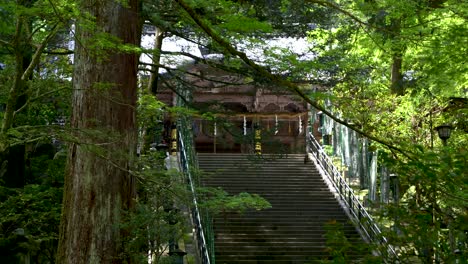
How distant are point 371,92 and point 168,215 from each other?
14085 millimetres

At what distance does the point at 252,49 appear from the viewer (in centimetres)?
1084

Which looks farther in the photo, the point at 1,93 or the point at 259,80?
the point at 259,80

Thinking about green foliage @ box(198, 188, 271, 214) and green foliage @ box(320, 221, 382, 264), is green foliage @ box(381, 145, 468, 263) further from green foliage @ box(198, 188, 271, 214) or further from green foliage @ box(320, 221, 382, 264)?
green foliage @ box(198, 188, 271, 214)

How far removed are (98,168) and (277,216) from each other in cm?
1021

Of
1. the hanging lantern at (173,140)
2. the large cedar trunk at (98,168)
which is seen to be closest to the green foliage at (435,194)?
the large cedar trunk at (98,168)

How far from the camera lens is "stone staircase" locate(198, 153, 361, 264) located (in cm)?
1453

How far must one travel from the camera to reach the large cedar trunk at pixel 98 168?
667 centimetres

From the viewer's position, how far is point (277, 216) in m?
16.5

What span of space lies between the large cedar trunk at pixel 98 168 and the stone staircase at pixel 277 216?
6210 mm

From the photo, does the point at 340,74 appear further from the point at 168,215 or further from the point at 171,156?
the point at 168,215

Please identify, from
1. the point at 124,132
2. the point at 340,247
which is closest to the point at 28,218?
the point at 124,132

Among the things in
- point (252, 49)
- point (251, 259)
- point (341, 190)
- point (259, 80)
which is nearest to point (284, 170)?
point (341, 190)

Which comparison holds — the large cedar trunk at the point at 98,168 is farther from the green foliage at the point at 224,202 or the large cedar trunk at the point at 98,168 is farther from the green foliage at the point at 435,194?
the green foliage at the point at 435,194

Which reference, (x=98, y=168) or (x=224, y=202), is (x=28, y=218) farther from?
(x=98, y=168)
